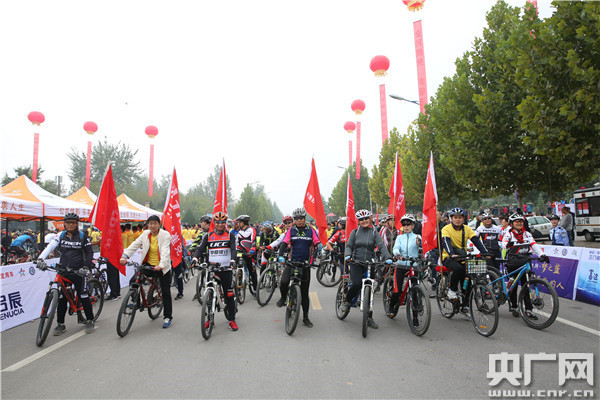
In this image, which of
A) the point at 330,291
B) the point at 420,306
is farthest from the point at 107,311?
the point at 420,306

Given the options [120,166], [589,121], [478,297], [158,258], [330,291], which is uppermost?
[120,166]

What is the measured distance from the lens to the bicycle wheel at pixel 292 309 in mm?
5555

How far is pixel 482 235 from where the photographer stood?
8.97 m

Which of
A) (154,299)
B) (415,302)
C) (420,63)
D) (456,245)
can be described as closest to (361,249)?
(415,302)

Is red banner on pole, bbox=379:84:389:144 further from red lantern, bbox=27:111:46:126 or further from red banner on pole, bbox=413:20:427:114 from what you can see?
red lantern, bbox=27:111:46:126

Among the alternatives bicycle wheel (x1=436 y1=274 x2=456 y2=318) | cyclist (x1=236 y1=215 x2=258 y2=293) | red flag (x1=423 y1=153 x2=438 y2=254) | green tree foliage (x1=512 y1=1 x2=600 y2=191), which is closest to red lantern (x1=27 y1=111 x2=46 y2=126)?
cyclist (x1=236 y1=215 x2=258 y2=293)

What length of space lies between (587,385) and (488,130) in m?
11.1

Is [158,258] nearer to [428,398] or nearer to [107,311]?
[107,311]

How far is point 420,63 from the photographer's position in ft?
76.2

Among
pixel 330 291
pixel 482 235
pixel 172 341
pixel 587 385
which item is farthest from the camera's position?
pixel 330 291

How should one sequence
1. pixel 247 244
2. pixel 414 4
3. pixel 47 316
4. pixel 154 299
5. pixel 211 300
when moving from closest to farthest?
pixel 47 316, pixel 211 300, pixel 154 299, pixel 247 244, pixel 414 4

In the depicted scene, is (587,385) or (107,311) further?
(107,311)

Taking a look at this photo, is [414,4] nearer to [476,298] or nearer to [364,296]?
[476,298]

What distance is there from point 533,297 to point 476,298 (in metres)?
1.05
